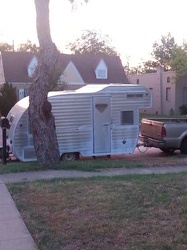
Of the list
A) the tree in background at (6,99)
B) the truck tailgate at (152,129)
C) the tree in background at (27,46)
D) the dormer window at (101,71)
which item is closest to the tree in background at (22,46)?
the tree in background at (27,46)

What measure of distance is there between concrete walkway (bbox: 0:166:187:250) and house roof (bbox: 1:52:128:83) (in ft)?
93.6

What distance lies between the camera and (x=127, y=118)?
52.4 ft

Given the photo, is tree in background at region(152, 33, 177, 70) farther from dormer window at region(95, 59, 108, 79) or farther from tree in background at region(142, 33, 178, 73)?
dormer window at region(95, 59, 108, 79)

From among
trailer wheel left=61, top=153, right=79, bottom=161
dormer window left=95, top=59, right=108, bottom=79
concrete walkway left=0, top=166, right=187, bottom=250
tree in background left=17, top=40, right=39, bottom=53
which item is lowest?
trailer wheel left=61, top=153, right=79, bottom=161

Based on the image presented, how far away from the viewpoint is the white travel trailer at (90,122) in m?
14.7

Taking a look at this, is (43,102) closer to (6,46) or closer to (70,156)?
(70,156)

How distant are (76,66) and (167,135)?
2882cm

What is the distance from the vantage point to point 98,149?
15523 mm

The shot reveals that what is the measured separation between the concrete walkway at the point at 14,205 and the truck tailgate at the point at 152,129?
364 cm

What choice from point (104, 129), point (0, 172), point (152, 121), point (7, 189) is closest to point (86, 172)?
point (0, 172)

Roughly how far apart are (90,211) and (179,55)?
3924cm

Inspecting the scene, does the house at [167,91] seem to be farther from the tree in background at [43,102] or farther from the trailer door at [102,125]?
the tree in background at [43,102]

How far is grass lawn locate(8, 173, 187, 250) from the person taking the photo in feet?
19.4

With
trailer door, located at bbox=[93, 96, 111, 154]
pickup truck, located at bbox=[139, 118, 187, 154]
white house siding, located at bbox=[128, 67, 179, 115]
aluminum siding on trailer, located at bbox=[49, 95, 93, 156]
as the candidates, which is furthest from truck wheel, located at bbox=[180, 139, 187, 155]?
white house siding, located at bbox=[128, 67, 179, 115]
